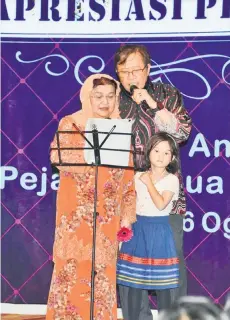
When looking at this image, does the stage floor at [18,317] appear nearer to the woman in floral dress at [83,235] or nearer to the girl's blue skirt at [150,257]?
the woman in floral dress at [83,235]

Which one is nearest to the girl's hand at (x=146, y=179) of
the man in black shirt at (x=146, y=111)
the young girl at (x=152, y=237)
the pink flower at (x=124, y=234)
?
the young girl at (x=152, y=237)

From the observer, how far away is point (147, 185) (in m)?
3.69

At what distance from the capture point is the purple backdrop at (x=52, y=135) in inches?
168

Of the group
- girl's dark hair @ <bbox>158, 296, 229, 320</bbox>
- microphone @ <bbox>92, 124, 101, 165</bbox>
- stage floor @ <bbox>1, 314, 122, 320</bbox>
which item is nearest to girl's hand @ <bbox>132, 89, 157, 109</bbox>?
microphone @ <bbox>92, 124, 101, 165</bbox>

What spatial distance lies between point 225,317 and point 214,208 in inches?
85.4

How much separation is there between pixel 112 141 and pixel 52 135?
0.98 meters

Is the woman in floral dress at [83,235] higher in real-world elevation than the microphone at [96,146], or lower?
lower

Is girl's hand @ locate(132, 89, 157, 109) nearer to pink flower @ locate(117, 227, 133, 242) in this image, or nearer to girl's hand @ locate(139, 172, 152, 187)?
girl's hand @ locate(139, 172, 152, 187)

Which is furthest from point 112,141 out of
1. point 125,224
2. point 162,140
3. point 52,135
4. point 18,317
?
point 18,317

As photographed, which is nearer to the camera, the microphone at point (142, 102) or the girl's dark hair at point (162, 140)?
the girl's dark hair at point (162, 140)

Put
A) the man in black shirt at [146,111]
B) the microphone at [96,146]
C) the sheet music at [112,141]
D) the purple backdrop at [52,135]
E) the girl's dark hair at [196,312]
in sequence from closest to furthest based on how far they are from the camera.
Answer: the girl's dark hair at [196,312] < the microphone at [96,146] < the sheet music at [112,141] < the man in black shirt at [146,111] < the purple backdrop at [52,135]

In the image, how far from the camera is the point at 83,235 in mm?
3664

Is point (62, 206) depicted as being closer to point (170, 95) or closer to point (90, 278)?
point (90, 278)

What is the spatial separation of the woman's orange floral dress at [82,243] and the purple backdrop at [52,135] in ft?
2.43
